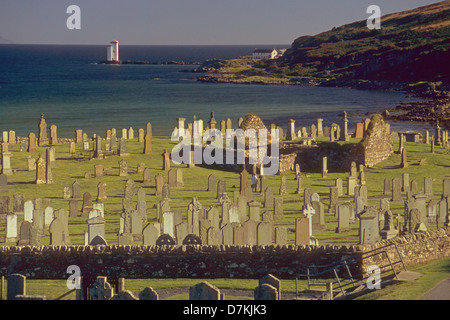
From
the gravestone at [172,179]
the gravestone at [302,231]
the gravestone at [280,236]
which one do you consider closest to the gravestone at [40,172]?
the gravestone at [172,179]

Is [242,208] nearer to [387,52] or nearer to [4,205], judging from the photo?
[4,205]

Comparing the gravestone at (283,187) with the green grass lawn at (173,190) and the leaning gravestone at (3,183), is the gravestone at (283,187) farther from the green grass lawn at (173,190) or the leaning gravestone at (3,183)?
the leaning gravestone at (3,183)

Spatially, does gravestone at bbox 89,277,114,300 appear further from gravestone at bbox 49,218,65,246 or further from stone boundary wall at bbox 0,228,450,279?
gravestone at bbox 49,218,65,246

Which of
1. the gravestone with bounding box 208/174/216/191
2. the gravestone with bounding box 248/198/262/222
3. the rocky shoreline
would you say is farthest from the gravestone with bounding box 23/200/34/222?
the rocky shoreline

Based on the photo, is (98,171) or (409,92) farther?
(409,92)

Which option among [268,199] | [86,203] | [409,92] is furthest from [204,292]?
[409,92]

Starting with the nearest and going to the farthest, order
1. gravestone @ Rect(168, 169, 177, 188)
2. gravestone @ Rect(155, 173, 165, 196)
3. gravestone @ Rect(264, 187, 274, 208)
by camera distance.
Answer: gravestone @ Rect(264, 187, 274, 208), gravestone @ Rect(155, 173, 165, 196), gravestone @ Rect(168, 169, 177, 188)
